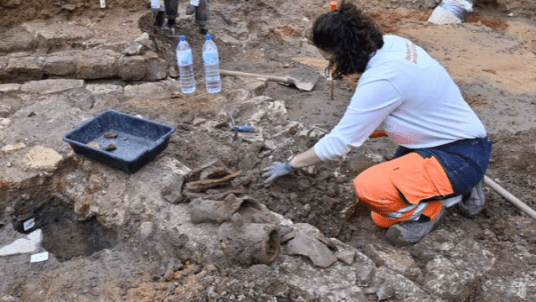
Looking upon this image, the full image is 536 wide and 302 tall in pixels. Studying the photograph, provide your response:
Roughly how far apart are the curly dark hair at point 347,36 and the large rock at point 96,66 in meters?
2.80

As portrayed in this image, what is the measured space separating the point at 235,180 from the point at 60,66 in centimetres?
265

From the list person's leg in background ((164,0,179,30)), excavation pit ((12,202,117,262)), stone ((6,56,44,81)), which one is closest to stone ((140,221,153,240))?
excavation pit ((12,202,117,262))

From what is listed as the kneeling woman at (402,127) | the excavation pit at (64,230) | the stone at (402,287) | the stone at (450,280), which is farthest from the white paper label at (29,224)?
the stone at (450,280)

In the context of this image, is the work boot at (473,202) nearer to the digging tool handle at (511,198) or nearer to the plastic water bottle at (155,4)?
the digging tool handle at (511,198)

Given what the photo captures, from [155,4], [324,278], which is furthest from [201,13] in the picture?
[324,278]

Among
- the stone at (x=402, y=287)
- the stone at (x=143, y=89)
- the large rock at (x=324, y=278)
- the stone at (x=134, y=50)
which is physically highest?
Answer: the stone at (x=134, y=50)

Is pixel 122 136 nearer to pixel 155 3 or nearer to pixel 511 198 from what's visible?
pixel 511 198

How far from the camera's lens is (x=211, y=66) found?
15.0ft

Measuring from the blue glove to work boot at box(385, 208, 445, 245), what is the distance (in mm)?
722

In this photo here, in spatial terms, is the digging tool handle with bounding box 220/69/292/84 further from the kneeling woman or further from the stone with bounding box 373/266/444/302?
the stone with bounding box 373/266/444/302

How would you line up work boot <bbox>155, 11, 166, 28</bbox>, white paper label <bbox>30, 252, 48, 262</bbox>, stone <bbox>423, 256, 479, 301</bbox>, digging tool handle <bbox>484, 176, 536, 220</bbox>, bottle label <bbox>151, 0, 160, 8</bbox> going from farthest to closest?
1. work boot <bbox>155, 11, 166, 28</bbox>
2. bottle label <bbox>151, 0, 160, 8</bbox>
3. digging tool handle <bbox>484, 176, 536, 220</bbox>
4. white paper label <bbox>30, 252, 48, 262</bbox>
5. stone <bbox>423, 256, 479, 301</bbox>

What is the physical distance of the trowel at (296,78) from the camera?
195 inches

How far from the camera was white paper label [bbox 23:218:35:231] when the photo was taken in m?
3.11

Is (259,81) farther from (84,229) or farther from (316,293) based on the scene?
(316,293)
